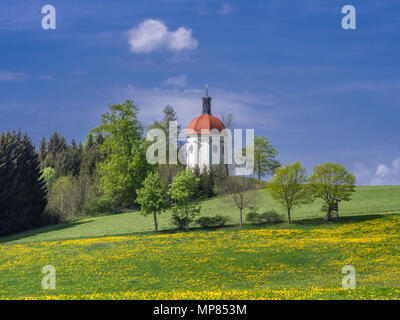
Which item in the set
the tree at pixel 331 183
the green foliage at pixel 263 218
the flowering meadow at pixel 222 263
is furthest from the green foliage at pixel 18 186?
the tree at pixel 331 183

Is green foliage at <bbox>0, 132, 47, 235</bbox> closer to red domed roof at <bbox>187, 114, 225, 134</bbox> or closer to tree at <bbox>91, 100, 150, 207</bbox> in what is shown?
tree at <bbox>91, 100, 150, 207</bbox>

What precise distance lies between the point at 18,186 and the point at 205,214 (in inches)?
1182

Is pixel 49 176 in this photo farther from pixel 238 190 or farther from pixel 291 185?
pixel 291 185

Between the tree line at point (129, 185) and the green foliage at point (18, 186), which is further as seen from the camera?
the green foliage at point (18, 186)

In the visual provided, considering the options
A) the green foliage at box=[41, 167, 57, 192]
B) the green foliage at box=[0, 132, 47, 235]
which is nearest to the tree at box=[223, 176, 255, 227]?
the green foliage at box=[0, 132, 47, 235]

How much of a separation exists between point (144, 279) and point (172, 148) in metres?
71.4

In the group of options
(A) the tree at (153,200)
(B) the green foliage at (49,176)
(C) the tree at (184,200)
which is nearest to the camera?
(C) the tree at (184,200)

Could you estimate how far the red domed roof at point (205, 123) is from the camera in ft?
332

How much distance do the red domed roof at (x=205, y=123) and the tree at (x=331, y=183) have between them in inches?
1939

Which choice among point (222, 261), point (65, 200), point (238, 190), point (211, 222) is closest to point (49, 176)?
point (65, 200)

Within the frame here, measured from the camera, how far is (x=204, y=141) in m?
99.6

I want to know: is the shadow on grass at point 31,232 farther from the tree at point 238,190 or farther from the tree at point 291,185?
the tree at point 291,185

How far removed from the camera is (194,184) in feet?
183

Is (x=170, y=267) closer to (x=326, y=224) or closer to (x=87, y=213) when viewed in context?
(x=326, y=224)
